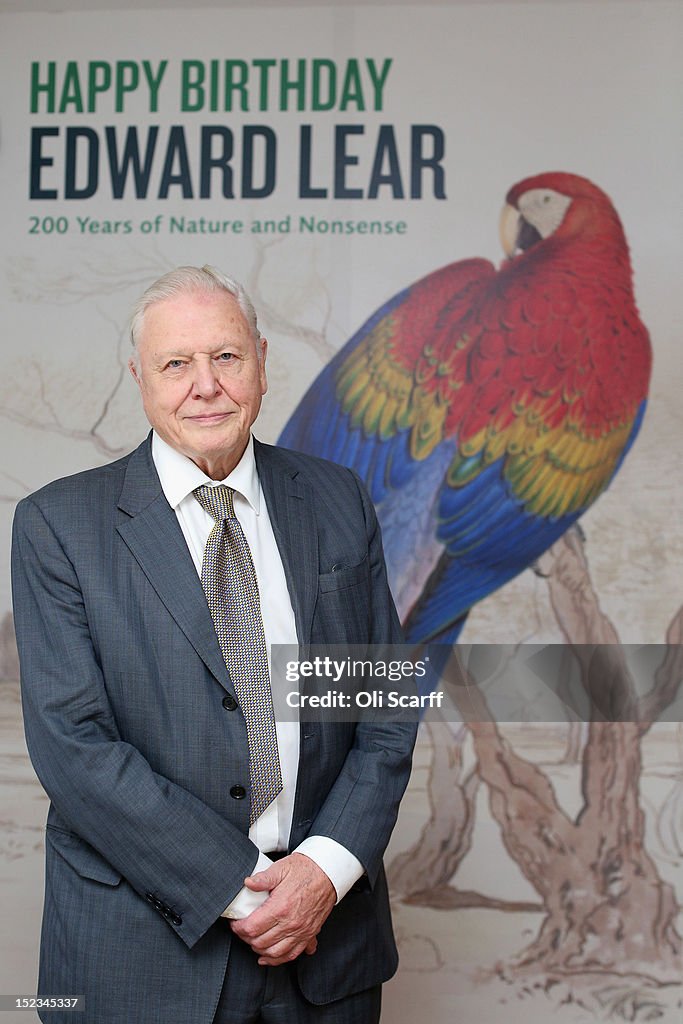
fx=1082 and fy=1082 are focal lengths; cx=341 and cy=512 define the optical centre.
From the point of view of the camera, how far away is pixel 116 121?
2297mm

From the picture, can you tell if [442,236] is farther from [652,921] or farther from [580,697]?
[652,921]

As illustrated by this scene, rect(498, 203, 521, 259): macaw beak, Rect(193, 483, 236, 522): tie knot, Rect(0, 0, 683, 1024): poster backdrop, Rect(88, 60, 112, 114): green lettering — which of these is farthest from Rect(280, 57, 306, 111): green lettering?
Rect(193, 483, 236, 522): tie knot

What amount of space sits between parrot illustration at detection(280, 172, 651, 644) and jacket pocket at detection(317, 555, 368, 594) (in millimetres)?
824

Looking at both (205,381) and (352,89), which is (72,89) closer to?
(352,89)

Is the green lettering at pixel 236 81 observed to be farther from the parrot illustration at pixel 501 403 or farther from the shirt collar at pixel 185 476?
the shirt collar at pixel 185 476

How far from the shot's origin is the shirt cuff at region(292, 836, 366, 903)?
129cm

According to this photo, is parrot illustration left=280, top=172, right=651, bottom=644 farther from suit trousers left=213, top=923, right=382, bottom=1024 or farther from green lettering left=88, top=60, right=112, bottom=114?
suit trousers left=213, top=923, right=382, bottom=1024

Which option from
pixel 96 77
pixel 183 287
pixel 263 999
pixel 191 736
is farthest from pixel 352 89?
pixel 263 999

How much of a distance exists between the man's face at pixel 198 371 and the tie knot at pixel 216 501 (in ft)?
0.14

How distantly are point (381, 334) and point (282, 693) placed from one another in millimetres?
1117

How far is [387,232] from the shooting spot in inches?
89.7

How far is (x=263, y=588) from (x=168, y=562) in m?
0.14

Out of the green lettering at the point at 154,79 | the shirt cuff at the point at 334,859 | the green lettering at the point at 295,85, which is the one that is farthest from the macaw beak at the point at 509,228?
the shirt cuff at the point at 334,859

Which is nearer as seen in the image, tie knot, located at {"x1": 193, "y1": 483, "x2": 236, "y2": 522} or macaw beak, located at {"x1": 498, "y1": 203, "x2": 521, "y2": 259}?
tie knot, located at {"x1": 193, "y1": 483, "x2": 236, "y2": 522}
